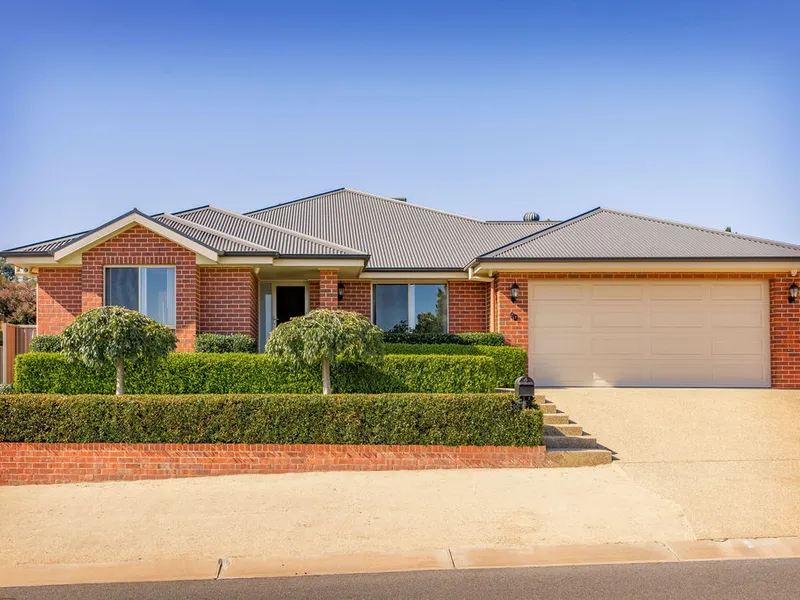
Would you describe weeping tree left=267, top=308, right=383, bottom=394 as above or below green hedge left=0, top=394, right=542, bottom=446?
above

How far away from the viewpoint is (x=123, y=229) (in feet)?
50.3

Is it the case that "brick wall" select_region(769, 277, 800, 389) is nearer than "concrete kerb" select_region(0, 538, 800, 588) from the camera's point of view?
No

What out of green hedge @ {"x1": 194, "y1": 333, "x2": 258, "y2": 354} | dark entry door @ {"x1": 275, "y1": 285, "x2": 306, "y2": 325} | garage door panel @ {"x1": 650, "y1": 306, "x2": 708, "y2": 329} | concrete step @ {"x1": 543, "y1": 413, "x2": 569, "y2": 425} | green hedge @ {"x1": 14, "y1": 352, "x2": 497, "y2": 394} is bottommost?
concrete step @ {"x1": 543, "y1": 413, "x2": 569, "y2": 425}

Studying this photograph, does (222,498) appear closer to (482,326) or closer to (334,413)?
(334,413)

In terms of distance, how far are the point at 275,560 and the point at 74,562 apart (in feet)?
6.55

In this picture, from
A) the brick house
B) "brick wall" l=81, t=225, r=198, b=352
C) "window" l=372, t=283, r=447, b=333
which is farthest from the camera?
"window" l=372, t=283, r=447, b=333

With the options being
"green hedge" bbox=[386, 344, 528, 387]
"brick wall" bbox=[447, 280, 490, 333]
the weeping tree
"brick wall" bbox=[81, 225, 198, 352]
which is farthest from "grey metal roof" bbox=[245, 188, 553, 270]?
the weeping tree

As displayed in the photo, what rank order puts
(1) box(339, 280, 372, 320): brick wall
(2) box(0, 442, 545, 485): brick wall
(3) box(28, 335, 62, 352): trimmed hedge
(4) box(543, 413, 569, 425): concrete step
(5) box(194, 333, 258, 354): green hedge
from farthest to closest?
(1) box(339, 280, 372, 320): brick wall → (5) box(194, 333, 258, 354): green hedge → (3) box(28, 335, 62, 352): trimmed hedge → (4) box(543, 413, 569, 425): concrete step → (2) box(0, 442, 545, 485): brick wall

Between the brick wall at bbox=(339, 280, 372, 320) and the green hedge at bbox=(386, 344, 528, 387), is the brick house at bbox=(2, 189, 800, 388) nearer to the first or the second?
the brick wall at bbox=(339, 280, 372, 320)

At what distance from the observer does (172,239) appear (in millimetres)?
15273

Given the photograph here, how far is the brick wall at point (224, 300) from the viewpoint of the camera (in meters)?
15.9

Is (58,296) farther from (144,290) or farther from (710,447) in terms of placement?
(710,447)

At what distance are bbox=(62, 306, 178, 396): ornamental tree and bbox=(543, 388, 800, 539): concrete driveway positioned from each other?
7557mm

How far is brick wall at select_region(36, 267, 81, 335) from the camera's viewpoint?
16.1 metres
